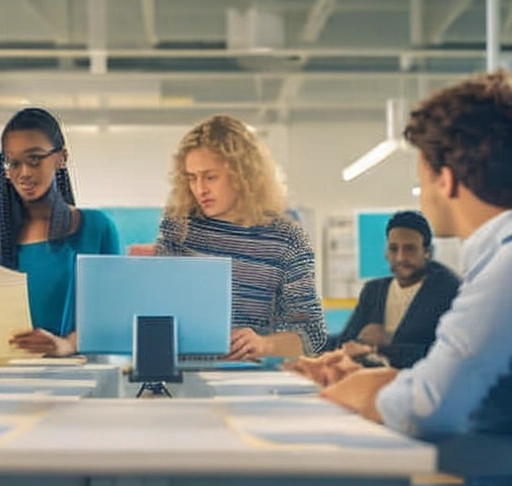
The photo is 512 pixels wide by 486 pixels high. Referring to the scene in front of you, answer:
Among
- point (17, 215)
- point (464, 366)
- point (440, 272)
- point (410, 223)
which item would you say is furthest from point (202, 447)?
point (410, 223)

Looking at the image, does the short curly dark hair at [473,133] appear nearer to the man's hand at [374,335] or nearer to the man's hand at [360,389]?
the man's hand at [360,389]

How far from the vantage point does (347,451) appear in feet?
4.32

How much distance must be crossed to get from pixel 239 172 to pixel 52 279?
0.63 m

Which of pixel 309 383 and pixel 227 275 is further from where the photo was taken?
pixel 227 275

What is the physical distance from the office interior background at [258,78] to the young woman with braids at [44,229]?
151 inches

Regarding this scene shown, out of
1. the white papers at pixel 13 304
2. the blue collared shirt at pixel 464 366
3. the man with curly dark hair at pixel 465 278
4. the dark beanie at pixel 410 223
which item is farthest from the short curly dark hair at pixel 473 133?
the dark beanie at pixel 410 223

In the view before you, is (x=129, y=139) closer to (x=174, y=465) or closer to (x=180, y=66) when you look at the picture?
(x=180, y=66)

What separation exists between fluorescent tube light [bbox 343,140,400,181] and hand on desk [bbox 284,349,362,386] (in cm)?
548

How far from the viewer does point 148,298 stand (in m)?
2.53

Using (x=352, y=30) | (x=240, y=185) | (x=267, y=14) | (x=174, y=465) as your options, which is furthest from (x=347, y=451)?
(x=352, y=30)

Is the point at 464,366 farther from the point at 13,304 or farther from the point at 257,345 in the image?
the point at 13,304

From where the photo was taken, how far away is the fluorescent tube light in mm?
8295

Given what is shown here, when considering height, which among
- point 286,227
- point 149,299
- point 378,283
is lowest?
point 149,299

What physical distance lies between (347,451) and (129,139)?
8703 mm
